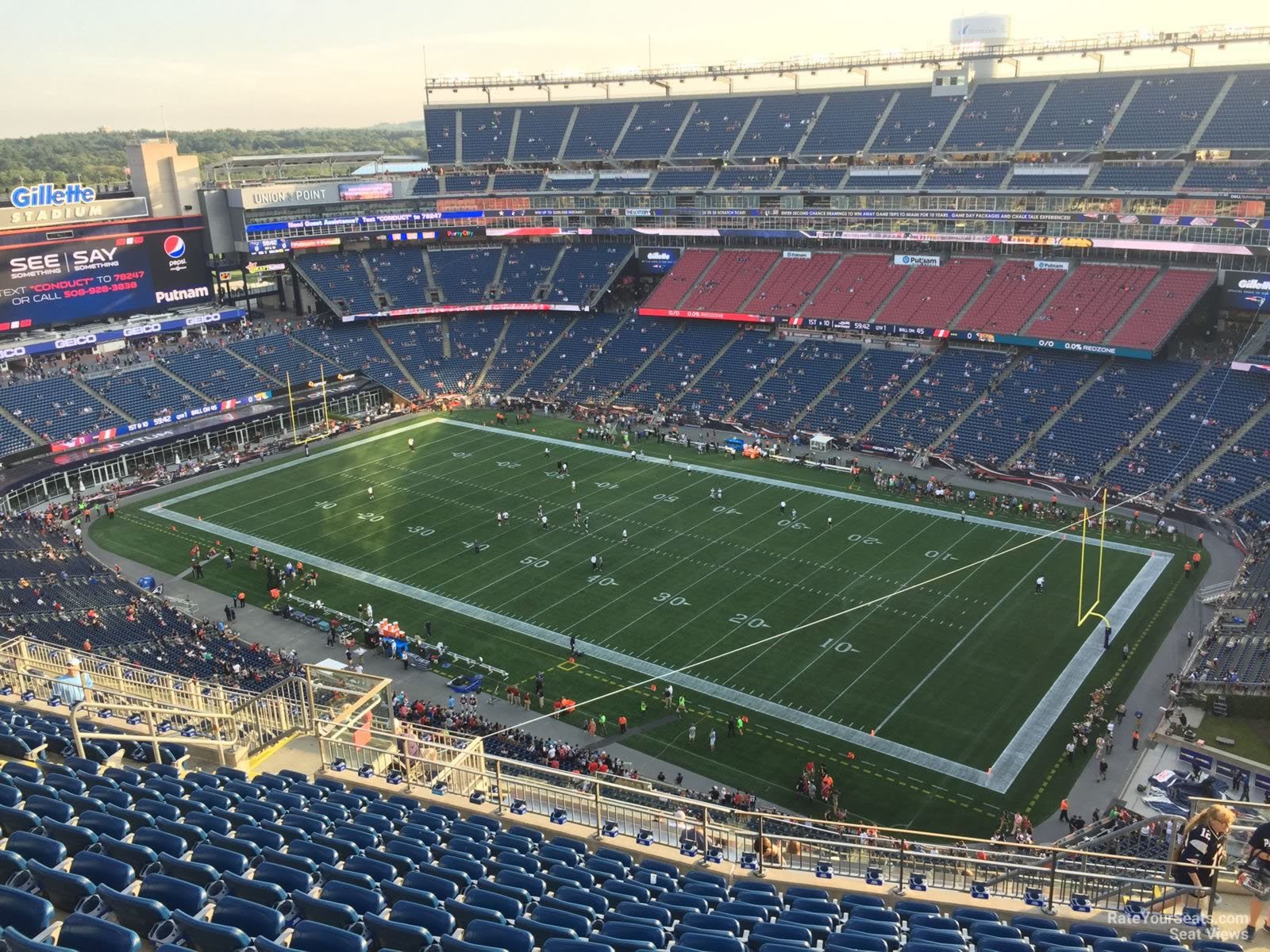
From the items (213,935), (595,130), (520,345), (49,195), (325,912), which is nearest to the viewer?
(213,935)

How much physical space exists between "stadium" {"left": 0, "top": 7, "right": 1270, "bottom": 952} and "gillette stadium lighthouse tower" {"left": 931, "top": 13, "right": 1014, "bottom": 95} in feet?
1.23

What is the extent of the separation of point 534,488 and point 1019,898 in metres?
36.9

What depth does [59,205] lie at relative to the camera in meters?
56.1

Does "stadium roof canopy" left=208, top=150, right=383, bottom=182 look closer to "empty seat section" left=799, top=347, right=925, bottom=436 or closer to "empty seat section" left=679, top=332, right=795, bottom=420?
"empty seat section" left=679, top=332, right=795, bottom=420

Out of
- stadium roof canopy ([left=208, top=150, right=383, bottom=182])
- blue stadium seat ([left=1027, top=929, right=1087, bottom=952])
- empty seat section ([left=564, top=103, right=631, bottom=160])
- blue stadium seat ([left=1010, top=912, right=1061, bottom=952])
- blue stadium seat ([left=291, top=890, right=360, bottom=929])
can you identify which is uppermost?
empty seat section ([left=564, top=103, right=631, bottom=160])

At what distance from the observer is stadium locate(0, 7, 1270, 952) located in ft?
38.1

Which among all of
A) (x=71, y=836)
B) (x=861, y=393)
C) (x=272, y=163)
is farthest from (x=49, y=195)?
(x=71, y=836)

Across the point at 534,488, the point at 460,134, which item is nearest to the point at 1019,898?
the point at 534,488

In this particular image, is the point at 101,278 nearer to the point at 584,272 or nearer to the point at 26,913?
the point at 584,272

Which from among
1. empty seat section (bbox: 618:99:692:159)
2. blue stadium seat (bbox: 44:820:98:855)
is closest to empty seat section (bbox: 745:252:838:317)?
empty seat section (bbox: 618:99:692:159)

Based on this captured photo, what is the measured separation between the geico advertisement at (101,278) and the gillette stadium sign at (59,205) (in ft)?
4.70

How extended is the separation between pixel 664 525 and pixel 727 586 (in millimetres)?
6674

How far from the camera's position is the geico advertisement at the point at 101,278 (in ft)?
181

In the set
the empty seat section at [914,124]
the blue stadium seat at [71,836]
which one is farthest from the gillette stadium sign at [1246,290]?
the blue stadium seat at [71,836]
